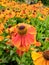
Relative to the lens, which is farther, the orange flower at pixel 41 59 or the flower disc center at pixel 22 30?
the flower disc center at pixel 22 30

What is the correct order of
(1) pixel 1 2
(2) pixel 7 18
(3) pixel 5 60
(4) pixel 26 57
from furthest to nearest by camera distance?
(1) pixel 1 2 < (2) pixel 7 18 < (3) pixel 5 60 < (4) pixel 26 57

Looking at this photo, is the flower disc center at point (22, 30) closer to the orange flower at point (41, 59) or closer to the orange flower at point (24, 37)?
the orange flower at point (24, 37)

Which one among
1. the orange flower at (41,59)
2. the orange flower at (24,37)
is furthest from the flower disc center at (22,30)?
the orange flower at (41,59)

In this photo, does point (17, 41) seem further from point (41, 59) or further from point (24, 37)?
point (41, 59)

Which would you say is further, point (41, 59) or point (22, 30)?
point (22, 30)

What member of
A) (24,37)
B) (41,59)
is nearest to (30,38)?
(24,37)

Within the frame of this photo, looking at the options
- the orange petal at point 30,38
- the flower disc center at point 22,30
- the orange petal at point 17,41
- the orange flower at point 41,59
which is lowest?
the orange flower at point 41,59

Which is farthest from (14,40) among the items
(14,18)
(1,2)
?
(1,2)

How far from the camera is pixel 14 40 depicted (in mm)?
1536

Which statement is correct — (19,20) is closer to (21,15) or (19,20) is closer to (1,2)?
(21,15)

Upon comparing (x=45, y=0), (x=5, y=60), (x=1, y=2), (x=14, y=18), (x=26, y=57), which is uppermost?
(x=26, y=57)

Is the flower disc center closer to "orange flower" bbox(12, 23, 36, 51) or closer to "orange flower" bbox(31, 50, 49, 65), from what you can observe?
"orange flower" bbox(12, 23, 36, 51)

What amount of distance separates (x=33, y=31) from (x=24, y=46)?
96 mm

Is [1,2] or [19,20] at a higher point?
[19,20]
